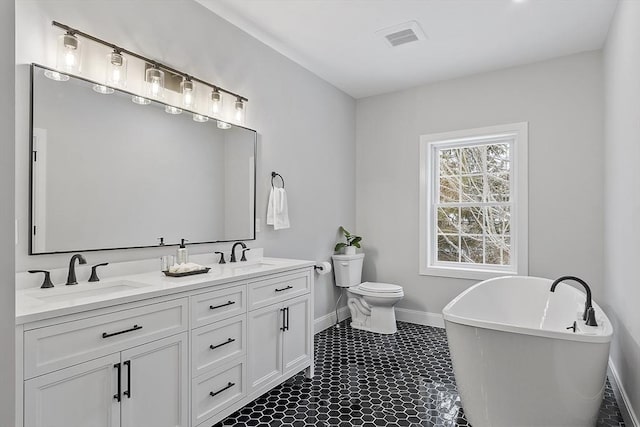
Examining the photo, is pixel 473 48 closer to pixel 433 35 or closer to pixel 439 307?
pixel 433 35

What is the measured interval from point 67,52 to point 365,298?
3.14 metres

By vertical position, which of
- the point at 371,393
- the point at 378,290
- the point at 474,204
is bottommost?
the point at 371,393

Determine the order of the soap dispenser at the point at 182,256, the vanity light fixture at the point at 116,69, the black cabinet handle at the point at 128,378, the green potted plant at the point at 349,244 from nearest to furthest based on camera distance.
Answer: the black cabinet handle at the point at 128,378 → the vanity light fixture at the point at 116,69 → the soap dispenser at the point at 182,256 → the green potted plant at the point at 349,244

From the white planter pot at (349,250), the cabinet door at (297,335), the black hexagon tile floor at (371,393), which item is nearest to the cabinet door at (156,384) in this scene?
the black hexagon tile floor at (371,393)

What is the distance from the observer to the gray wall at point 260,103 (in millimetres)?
1806

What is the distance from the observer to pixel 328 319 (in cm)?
402

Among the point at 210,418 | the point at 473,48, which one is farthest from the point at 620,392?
the point at 473,48

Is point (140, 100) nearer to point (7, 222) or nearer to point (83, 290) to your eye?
point (83, 290)

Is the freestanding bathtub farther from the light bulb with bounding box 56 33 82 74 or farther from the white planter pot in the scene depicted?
the light bulb with bounding box 56 33 82 74

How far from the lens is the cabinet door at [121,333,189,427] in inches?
63.4

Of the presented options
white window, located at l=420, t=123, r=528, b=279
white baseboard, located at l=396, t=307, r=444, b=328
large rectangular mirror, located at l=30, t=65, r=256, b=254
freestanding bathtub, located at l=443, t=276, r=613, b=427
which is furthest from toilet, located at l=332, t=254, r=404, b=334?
freestanding bathtub, located at l=443, t=276, r=613, b=427

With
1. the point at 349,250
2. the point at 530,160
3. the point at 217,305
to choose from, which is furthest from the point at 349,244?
the point at 217,305

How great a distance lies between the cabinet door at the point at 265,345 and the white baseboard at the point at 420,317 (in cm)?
Result: 216

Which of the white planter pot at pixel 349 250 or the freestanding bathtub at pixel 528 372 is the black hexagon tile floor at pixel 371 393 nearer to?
the freestanding bathtub at pixel 528 372
